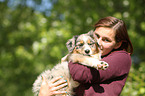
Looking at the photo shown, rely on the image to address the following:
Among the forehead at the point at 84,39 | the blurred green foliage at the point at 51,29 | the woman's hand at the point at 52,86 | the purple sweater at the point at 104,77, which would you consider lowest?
the purple sweater at the point at 104,77

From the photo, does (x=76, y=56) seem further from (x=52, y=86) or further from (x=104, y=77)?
(x=104, y=77)

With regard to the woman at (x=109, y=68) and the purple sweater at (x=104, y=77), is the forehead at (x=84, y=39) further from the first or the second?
the purple sweater at (x=104, y=77)

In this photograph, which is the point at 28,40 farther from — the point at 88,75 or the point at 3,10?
the point at 88,75

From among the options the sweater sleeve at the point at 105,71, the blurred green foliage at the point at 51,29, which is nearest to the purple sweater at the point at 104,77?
the sweater sleeve at the point at 105,71

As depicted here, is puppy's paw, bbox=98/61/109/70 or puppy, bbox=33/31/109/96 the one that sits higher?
puppy, bbox=33/31/109/96

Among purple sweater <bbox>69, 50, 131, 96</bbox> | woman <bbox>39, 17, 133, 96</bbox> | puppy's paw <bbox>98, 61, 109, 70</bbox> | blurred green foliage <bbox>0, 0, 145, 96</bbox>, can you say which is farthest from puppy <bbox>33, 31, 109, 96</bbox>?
blurred green foliage <bbox>0, 0, 145, 96</bbox>

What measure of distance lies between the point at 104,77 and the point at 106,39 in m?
0.67

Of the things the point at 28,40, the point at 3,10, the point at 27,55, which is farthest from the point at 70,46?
the point at 3,10

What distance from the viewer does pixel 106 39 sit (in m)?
2.81

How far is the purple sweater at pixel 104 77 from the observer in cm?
237

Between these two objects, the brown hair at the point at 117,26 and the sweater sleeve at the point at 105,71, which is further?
the brown hair at the point at 117,26

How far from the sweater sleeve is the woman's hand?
389mm

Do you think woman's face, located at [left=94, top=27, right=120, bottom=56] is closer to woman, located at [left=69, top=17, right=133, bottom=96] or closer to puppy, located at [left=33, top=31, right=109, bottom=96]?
woman, located at [left=69, top=17, right=133, bottom=96]

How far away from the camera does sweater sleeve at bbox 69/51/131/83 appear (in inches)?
93.0
